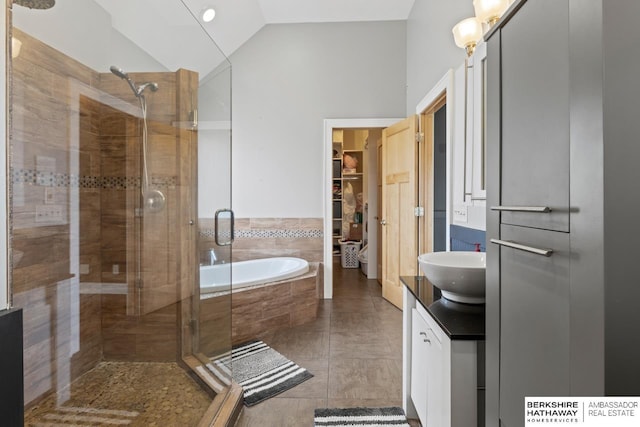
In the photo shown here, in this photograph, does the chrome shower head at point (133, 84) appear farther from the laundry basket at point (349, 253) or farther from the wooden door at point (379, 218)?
the laundry basket at point (349, 253)

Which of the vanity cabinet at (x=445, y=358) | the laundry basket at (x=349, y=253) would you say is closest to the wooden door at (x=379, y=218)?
the laundry basket at (x=349, y=253)

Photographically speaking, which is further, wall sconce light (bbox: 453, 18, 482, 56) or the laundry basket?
the laundry basket

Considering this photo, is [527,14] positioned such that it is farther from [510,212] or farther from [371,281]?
[371,281]

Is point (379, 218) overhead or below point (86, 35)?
below

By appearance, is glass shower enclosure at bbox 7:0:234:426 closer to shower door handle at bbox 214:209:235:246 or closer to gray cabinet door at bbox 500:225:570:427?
shower door handle at bbox 214:209:235:246

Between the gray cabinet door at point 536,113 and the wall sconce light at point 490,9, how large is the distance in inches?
36.0

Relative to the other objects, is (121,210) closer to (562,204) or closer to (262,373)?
(262,373)

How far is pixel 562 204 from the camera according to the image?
2.13 ft

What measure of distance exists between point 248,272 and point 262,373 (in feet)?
5.52

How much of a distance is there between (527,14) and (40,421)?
2.29 m

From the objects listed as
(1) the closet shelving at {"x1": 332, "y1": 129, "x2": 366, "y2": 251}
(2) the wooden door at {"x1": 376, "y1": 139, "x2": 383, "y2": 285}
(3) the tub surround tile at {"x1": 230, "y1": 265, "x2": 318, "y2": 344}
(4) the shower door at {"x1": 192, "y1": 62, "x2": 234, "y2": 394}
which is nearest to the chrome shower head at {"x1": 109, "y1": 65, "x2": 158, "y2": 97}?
(4) the shower door at {"x1": 192, "y1": 62, "x2": 234, "y2": 394}

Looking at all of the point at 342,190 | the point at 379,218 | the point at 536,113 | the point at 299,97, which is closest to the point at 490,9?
the point at 536,113

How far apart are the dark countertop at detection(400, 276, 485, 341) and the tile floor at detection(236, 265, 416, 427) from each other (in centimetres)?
78

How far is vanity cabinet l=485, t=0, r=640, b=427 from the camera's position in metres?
0.52
